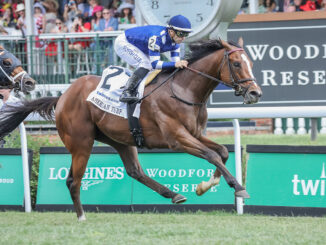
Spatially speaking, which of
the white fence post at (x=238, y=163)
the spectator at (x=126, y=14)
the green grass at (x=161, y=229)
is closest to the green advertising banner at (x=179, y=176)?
the white fence post at (x=238, y=163)

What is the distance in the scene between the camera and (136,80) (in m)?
7.21

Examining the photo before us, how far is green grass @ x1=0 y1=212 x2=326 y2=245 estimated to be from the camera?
5625mm

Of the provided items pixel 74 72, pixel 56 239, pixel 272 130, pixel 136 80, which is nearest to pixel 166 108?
pixel 136 80

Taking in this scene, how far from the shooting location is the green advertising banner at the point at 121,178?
803cm

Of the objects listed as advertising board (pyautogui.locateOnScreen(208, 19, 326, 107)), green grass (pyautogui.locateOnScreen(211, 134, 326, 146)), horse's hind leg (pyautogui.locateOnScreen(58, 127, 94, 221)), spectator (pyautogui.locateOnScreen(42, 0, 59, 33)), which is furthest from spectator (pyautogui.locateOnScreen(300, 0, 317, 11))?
horse's hind leg (pyautogui.locateOnScreen(58, 127, 94, 221))

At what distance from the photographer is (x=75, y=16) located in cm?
1475

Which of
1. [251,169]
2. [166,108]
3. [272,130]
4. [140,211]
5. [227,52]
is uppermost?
[227,52]

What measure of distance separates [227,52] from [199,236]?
1932mm

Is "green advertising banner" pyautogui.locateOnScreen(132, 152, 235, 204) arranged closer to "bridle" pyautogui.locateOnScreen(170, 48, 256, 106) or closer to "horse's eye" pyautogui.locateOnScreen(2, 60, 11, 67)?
"bridle" pyautogui.locateOnScreen(170, 48, 256, 106)

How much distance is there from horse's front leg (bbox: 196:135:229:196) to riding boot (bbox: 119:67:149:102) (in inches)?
30.3

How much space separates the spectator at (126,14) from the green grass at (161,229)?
6653 millimetres

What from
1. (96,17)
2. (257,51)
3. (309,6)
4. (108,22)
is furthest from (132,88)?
(96,17)

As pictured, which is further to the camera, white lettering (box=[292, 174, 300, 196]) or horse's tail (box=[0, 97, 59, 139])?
horse's tail (box=[0, 97, 59, 139])

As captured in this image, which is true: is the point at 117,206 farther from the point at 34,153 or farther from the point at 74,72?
the point at 74,72
